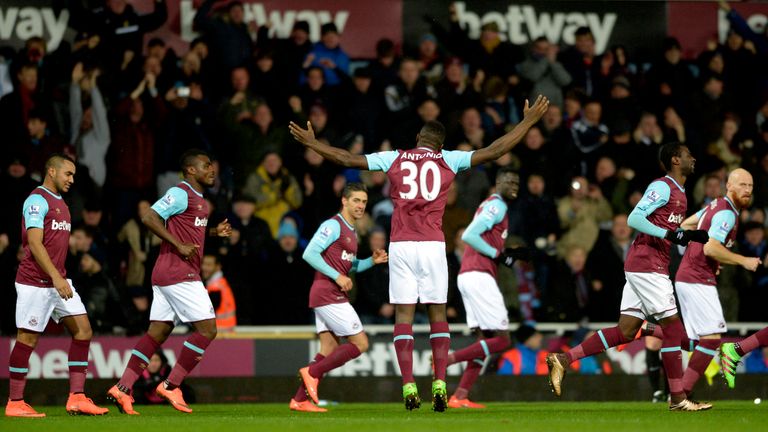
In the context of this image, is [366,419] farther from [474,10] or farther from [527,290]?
[474,10]

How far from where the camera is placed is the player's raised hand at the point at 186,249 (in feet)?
41.7

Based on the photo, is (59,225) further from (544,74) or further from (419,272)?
(544,74)

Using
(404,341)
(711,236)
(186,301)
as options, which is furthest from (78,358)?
(711,236)

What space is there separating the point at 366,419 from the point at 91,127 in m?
8.79

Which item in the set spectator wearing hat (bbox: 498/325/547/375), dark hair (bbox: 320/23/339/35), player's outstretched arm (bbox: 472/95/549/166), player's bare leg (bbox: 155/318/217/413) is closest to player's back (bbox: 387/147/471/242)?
player's outstretched arm (bbox: 472/95/549/166)

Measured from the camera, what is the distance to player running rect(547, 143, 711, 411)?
1244 centimetres

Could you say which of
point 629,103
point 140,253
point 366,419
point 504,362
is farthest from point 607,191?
point 366,419

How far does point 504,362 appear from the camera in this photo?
17.4 m

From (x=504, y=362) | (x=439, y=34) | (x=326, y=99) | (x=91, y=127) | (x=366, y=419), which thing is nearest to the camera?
(x=366, y=419)

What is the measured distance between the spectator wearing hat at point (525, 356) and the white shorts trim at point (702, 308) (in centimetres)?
359

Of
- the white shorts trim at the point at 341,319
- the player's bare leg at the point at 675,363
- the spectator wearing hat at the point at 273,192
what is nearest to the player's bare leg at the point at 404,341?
the white shorts trim at the point at 341,319

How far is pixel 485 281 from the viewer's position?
49.5 ft

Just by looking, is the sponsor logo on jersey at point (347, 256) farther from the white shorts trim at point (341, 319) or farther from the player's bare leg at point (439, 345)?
the player's bare leg at point (439, 345)

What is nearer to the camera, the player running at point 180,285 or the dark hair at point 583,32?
the player running at point 180,285
